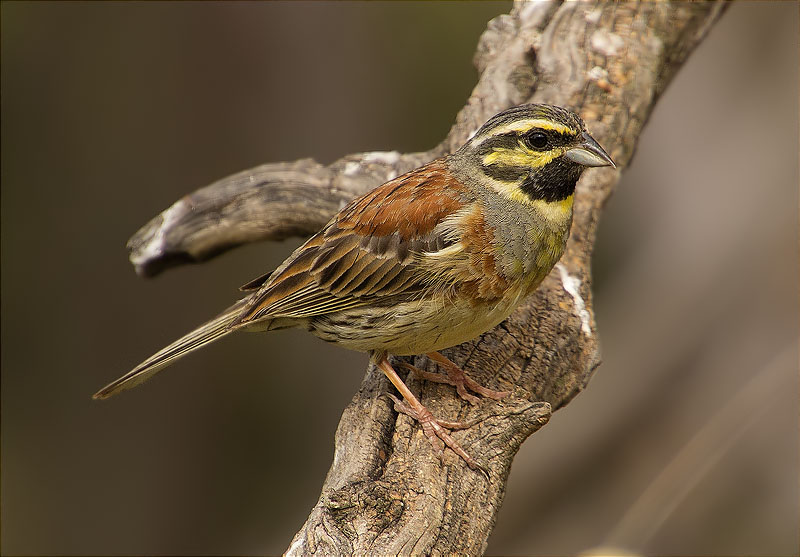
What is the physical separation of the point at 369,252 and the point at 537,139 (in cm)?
89

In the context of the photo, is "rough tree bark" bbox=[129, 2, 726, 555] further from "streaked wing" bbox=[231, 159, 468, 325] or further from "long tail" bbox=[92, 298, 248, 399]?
"long tail" bbox=[92, 298, 248, 399]

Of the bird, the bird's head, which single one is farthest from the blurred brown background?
the bird's head

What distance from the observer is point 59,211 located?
7.92 meters

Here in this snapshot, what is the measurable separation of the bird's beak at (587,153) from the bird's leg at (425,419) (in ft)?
4.04

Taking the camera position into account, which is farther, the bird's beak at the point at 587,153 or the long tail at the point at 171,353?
the long tail at the point at 171,353

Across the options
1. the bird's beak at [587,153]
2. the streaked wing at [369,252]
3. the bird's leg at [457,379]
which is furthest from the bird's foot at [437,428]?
the bird's beak at [587,153]

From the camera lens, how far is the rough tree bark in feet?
11.4

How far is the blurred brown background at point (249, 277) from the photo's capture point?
7.93m

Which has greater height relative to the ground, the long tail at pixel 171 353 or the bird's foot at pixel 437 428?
the long tail at pixel 171 353

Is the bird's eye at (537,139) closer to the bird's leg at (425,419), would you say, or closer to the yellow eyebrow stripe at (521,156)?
the yellow eyebrow stripe at (521,156)

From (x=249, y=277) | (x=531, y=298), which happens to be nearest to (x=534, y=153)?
(x=531, y=298)

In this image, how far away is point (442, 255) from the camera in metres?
3.96

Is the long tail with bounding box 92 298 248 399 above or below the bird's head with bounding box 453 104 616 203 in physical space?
below

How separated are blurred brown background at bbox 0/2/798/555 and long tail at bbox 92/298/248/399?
3805 mm
